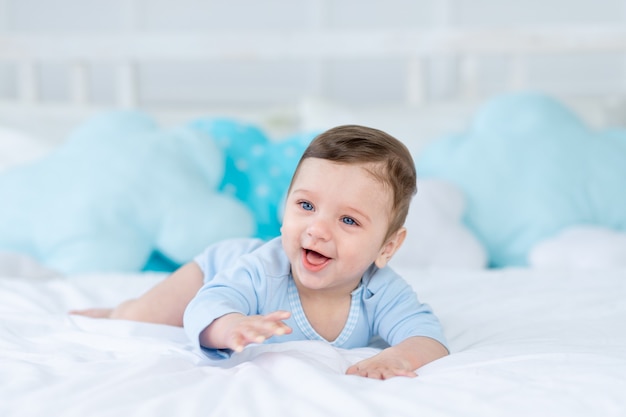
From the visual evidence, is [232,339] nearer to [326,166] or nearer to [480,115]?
[326,166]

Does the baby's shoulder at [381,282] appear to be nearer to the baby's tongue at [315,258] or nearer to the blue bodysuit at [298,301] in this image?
the blue bodysuit at [298,301]

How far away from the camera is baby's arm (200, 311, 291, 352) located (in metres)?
0.76

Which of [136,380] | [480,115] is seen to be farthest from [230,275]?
[480,115]

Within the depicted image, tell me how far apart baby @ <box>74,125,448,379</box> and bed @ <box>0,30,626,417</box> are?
0.15 ft

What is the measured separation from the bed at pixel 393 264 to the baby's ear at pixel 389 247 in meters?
0.11

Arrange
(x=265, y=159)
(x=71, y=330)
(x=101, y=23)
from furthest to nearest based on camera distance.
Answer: (x=101, y=23) → (x=265, y=159) → (x=71, y=330)

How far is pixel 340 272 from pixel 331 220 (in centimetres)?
6

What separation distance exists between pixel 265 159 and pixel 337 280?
3.03 feet

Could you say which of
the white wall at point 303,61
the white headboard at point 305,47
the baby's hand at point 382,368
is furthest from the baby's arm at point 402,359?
the white wall at point 303,61

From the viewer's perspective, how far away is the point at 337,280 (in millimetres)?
918

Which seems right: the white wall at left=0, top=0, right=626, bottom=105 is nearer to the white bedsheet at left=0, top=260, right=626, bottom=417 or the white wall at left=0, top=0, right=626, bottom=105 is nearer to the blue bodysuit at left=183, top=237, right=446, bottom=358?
the white bedsheet at left=0, top=260, right=626, bottom=417

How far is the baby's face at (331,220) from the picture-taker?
89cm

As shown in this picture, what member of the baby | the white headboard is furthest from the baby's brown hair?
the white headboard

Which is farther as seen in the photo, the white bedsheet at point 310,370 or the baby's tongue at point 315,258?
the baby's tongue at point 315,258
